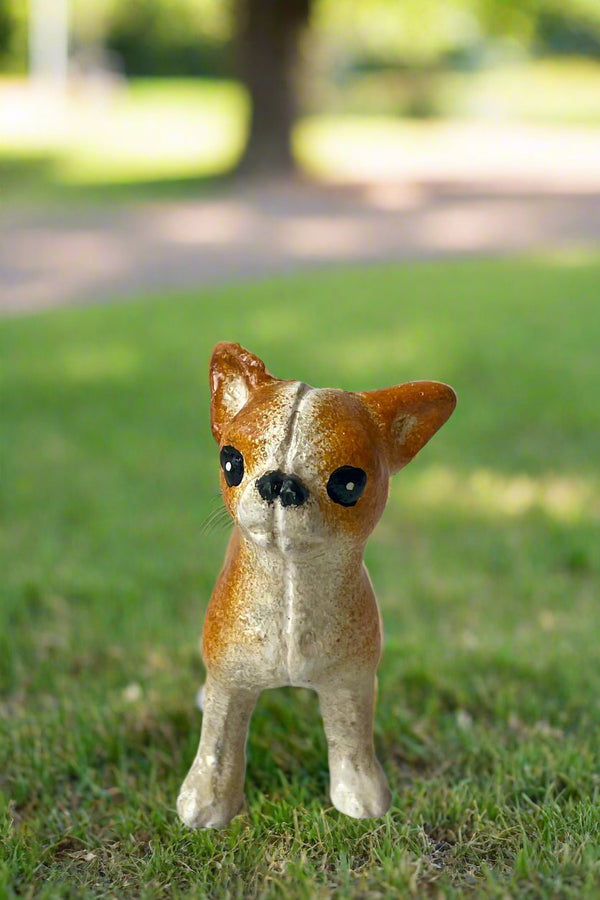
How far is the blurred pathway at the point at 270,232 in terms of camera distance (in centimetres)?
901

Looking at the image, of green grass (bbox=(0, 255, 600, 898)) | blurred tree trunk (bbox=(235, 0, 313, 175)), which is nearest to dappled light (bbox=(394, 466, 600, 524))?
green grass (bbox=(0, 255, 600, 898))

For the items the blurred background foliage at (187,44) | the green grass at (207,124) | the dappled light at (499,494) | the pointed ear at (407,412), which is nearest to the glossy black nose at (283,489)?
the pointed ear at (407,412)

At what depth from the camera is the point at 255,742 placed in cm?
246

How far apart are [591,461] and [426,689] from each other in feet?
7.34

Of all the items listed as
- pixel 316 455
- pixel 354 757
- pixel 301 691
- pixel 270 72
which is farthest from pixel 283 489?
pixel 270 72

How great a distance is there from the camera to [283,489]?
1.67 metres

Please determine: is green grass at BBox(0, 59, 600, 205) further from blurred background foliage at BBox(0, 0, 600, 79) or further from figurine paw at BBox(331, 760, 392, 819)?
figurine paw at BBox(331, 760, 392, 819)

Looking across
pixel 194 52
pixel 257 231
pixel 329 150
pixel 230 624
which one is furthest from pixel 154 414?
pixel 194 52

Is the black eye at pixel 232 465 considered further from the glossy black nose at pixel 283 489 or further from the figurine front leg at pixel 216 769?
the figurine front leg at pixel 216 769

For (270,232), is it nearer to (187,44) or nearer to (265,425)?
(265,425)

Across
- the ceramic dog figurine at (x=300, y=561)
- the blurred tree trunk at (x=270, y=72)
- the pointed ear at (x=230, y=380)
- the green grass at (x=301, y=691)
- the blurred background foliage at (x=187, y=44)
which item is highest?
the blurred background foliage at (x=187, y=44)

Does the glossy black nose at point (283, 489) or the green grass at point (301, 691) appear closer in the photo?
the glossy black nose at point (283, 489)

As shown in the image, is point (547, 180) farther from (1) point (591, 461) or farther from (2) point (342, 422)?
(2) point (342, 422)

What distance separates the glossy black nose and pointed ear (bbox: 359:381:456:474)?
231mm
